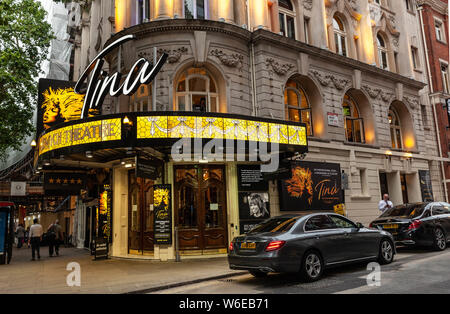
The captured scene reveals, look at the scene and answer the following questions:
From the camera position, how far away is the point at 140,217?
1470 centimetres

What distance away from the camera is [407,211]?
13.1 meters

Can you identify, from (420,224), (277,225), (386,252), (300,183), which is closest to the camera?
(277,225)

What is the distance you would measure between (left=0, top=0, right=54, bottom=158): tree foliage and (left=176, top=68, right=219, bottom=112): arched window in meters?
11.0

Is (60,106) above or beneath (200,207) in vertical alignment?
above

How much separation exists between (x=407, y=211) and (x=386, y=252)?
3.69m

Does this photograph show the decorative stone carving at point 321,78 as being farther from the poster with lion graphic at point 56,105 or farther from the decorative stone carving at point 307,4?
the poster with lion graphic at point 56,105

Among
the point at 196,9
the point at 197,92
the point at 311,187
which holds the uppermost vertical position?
the point at 196,9

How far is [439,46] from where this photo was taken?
2756 cm

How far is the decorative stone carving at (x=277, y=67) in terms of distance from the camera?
1641cm

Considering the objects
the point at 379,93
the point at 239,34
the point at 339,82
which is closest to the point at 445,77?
the point at 379,93

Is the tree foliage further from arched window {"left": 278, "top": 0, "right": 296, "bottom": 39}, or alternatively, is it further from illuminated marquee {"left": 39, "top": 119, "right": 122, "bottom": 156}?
arched window {"left": 278, "top": 0, "right": 296, "bottom": 39}
